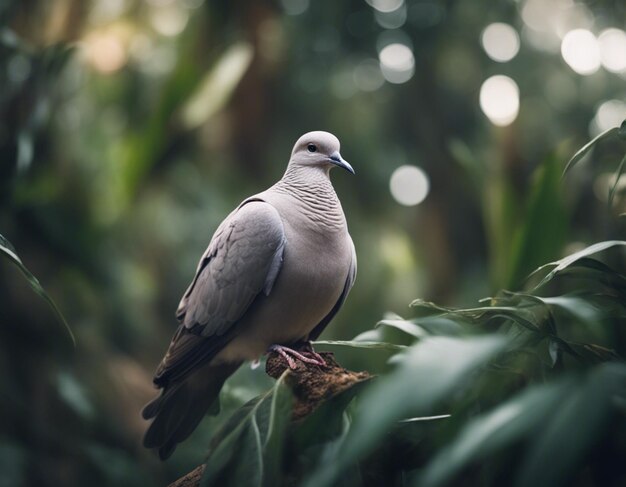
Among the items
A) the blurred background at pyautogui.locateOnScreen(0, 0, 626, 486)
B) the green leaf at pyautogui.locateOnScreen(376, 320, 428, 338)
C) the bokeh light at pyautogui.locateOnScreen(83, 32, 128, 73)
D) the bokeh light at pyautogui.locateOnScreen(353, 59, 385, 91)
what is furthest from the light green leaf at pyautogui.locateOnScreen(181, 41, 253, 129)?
the green leaf at pyautogui.locateOnScreen(376, 320, 428, 338)

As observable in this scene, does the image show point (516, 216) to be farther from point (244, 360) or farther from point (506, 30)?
point (506, 30)

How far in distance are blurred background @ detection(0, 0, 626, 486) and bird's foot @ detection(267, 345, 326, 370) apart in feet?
1.01

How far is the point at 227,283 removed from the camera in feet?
6.00

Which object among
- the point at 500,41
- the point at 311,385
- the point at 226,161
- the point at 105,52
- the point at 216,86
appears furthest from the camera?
the point at 500,41

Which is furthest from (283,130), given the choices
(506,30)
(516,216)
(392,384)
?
(392,384)

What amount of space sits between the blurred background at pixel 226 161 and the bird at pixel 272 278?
0.87 ft

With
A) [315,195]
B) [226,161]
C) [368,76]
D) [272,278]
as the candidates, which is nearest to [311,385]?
[272,278]

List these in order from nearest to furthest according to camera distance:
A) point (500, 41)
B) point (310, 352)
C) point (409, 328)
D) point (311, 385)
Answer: point (409, 328) < point (311, 385) < point (310, 352) < point (500, 41)

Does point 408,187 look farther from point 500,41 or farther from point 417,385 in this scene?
point 417,385

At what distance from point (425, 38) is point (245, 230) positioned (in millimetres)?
3368

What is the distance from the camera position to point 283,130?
197 inches

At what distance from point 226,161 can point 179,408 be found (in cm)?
278

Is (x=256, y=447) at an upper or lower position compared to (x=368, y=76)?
lower

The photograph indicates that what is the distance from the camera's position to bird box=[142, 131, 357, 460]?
69.4 inches
